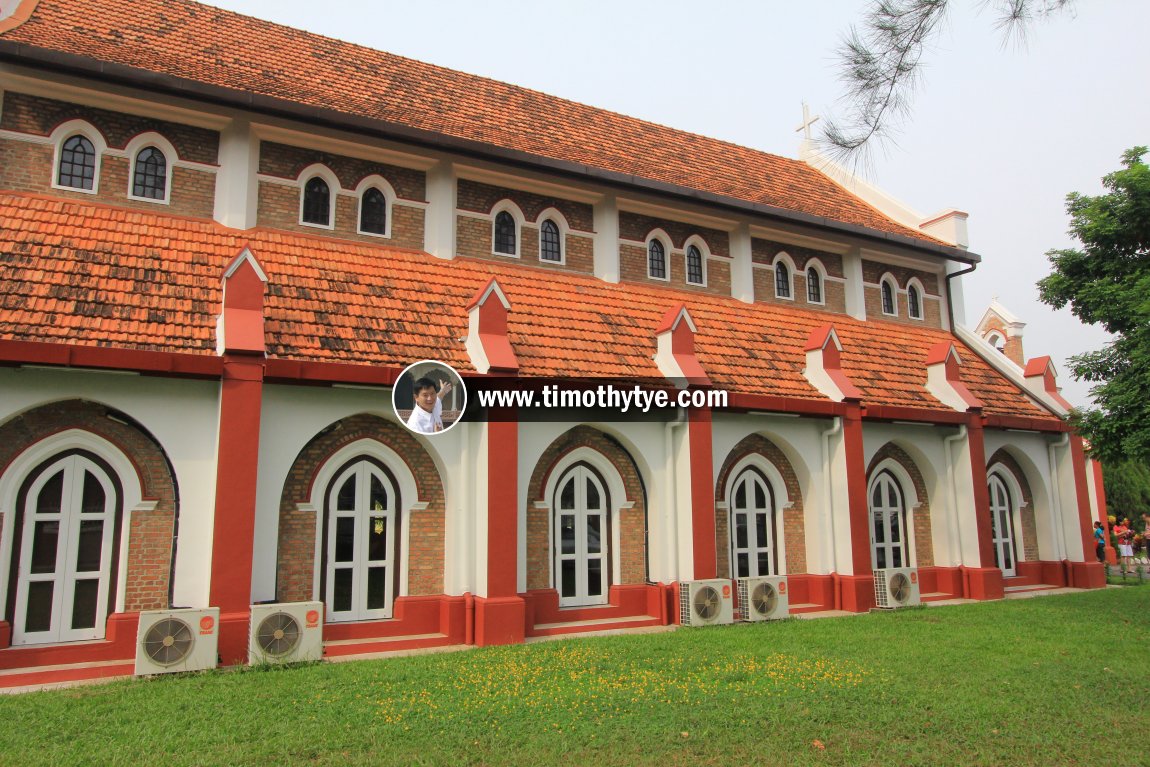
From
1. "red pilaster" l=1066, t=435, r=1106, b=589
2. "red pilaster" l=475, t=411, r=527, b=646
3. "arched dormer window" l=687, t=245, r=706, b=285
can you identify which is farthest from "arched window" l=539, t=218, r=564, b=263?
"red pilaster" l=1066, t=435, r=1106, b=589

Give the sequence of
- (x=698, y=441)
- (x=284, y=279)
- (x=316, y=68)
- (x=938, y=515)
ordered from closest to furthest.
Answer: (x=284, y=279), (x=698, y=441), (x=316, y=68), (x=938, y=515)

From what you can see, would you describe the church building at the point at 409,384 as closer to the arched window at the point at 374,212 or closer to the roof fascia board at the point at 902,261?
the arched window at the point at 374,212

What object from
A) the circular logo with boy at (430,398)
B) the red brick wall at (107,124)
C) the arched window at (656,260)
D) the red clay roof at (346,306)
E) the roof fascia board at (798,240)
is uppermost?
the roof fascia board at (798,240)

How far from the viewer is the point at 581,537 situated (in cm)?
1098

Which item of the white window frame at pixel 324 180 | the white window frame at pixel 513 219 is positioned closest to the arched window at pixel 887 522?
the white window frame at pixel 513 219

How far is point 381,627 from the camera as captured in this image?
934 centimetres

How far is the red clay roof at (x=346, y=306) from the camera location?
8414 mm

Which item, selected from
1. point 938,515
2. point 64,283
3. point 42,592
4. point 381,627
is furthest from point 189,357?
point 938,515

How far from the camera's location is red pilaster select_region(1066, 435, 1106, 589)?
1494 centimetres

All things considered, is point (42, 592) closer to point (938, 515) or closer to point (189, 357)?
point (189, 357)

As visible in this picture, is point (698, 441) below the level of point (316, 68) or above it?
below

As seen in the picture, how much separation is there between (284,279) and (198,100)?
275 cm

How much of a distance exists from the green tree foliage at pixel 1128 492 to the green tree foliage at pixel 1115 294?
850 inches

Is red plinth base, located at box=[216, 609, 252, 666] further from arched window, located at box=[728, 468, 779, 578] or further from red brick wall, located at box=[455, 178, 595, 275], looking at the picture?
arched window, located at box=[728, 468, 779, 578]
